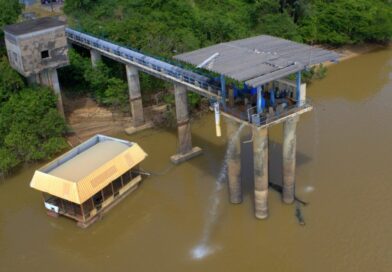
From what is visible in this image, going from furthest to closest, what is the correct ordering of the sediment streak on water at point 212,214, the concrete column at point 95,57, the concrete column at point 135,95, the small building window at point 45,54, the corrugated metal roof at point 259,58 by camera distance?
the concrete column at point 95,57
the concrete column at point 135,95
the small building window at point 45,54
the sediment streak on water at point 212,214
the corrugated metal roof at point 259,58

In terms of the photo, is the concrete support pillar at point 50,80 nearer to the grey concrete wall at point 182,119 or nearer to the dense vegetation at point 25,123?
the dense vegetation at point 25,123

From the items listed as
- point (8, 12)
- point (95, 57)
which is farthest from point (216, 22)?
point (8, 12)

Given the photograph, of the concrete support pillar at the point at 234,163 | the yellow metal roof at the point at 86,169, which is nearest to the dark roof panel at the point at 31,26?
the yellow metal roof at the point at 86,169

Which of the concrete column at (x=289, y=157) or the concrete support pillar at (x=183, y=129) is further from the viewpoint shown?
the concrete support pillar at (x=183, y=129)

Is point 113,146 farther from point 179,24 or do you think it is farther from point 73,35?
point 179,24

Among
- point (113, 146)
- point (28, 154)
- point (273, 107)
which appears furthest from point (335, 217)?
point (28, 154)

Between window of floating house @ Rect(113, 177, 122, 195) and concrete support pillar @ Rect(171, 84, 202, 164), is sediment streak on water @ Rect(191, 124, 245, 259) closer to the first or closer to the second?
concrete support pillar @ Rect(171, 84, 202, 164)

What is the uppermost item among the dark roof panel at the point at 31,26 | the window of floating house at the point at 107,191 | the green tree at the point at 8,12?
the green tree at the point at 8,12
